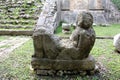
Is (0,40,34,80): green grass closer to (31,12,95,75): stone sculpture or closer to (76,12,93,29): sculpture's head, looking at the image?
(31,12,95,75): stone sculpture

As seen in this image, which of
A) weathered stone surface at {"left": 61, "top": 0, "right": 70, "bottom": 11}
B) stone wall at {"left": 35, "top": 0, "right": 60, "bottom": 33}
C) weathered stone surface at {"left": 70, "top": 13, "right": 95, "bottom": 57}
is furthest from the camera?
weathered stone surface at {"left": 61, "top": 0, "right": 70, "bottom": 11}

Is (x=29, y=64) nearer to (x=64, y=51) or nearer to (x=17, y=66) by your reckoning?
(x=17, y=66)

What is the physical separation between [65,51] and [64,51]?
0.02 m

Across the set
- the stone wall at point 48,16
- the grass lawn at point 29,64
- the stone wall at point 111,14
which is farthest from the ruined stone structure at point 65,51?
the stone wall at point 111,14

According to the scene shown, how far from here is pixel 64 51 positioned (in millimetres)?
4297

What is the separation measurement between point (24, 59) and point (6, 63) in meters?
0.48

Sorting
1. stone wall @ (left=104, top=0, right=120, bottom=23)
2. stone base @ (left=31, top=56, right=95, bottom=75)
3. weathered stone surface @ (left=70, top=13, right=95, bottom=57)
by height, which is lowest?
stone wall @ (left=104, top=0, right=120, bottom=23)

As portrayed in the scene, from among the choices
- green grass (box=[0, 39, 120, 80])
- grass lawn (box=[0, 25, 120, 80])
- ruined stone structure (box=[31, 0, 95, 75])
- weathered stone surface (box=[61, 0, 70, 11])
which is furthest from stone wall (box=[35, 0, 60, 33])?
ruined stone structure (box=[31, 0, 95, 75])

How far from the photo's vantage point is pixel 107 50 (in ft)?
21.5

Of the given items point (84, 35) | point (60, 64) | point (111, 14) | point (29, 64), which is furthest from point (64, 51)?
point (111, 14)

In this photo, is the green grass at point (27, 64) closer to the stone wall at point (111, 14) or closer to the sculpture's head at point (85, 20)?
the sculpture's head at point (85, 20)

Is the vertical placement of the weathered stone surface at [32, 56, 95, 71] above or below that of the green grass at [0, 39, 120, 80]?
above

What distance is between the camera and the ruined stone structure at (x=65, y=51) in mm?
4234

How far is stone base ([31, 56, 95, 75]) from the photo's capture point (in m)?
4.29
